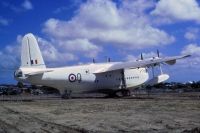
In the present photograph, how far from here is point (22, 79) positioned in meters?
47.4

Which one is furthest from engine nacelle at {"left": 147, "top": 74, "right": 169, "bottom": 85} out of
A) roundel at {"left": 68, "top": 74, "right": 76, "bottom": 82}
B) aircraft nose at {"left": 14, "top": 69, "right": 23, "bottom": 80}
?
aircraft nose at {"left": 14, "top": 69, "right": 23, "bottom": 80}

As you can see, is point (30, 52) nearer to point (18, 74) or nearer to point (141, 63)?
point (18, 74)

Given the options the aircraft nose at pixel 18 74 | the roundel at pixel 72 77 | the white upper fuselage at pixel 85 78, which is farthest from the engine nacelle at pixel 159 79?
the aircraft nose at pixel 18 74

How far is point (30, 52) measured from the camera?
48.6 meters

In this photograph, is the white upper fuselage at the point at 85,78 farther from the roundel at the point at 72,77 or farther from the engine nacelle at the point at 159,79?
the engine nacelle at the point at 159,79

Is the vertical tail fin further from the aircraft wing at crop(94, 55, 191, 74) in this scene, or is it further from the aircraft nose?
the aircraft wing at crop(94, 55, 191, 74)

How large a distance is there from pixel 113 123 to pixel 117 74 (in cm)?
3554

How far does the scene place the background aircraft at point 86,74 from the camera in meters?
48.1

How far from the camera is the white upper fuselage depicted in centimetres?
4806

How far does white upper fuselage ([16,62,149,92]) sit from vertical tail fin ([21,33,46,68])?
0.84 m

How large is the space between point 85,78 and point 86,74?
532mm

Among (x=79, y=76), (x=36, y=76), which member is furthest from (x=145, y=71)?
(x=36, y=76)

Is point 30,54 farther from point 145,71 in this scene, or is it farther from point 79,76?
point 145,71

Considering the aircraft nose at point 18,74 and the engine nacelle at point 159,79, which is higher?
the aircraft nose at point 18,74
